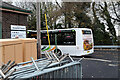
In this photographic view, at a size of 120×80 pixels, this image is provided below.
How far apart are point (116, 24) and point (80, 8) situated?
22.8 ft

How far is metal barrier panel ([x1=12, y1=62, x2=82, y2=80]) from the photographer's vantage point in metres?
2.32

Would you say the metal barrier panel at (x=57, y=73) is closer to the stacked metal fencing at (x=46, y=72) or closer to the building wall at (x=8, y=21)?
the stacked metal fencing at (x=46, y=72)

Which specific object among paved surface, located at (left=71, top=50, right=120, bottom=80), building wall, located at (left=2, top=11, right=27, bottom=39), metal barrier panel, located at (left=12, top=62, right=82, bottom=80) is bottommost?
paved surface, located at (left=71, top=50, right=120, bottom=80)

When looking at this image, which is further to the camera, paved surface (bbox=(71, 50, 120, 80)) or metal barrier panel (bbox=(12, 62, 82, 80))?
paved surface (bbox=(71, 50, 120, 80))

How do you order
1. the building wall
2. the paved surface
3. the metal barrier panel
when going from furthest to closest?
the building wall
the paved surface
the metal barrier panel

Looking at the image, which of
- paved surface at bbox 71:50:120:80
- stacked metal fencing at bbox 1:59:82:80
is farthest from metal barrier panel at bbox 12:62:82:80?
paved surface at bbox 71:50:120:80

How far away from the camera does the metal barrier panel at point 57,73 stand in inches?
91.3

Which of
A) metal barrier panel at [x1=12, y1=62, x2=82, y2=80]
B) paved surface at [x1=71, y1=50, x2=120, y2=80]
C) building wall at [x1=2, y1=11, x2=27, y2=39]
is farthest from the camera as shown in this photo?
building wall at [x1=2, y1=11, x2=27, y2=39]

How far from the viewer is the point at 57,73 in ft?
9.19

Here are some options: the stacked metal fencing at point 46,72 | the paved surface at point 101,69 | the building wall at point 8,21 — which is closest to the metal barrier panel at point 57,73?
the stacked metal fencing at point 46,72

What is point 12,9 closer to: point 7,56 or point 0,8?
point 0,8

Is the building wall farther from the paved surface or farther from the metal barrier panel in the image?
the metal barrier panel

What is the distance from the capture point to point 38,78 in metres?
2.42

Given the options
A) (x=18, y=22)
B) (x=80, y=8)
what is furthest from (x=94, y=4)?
(x=18, y=22)
